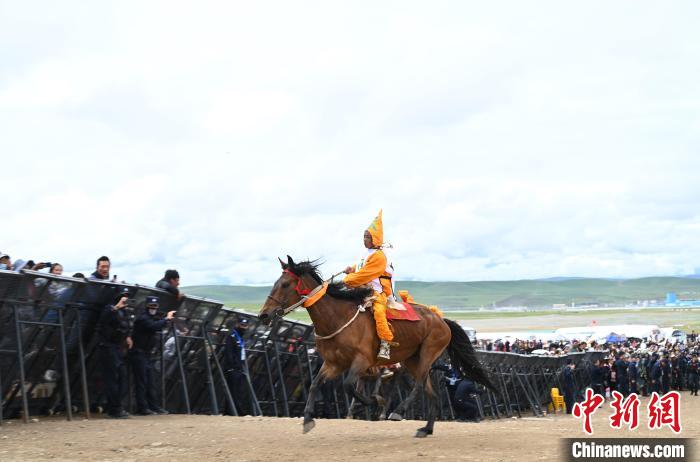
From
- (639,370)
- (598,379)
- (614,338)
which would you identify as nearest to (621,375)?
(598,379)

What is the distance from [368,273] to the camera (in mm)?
16328

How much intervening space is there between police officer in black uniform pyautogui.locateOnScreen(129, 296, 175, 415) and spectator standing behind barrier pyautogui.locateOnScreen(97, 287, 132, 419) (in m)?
0.36

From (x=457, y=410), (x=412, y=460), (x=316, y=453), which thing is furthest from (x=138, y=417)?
(x=457, y=410)

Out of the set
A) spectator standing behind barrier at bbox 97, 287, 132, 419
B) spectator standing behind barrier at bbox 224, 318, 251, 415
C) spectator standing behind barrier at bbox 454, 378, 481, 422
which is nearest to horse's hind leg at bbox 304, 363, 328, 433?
spectator standing behind barrier at bbox 97, 287, 132, 419

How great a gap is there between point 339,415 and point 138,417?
8.69 meters

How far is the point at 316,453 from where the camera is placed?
13383mm

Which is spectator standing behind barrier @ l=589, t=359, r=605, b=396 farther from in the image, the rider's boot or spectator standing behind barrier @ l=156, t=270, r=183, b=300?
the rider's boot

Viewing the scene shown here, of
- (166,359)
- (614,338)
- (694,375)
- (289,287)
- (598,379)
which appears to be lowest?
(694,375)

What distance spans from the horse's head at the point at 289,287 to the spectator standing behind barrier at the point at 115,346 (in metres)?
3.01

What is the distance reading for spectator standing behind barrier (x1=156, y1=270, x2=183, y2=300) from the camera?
1875 cm

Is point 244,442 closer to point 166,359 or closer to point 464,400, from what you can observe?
point 166,359

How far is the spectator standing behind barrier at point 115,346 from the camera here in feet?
55.8

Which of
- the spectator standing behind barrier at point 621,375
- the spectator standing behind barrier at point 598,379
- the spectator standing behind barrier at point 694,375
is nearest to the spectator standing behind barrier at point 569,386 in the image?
the spectator standing behind barrier at point 598,379

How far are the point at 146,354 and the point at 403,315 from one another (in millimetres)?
5145
